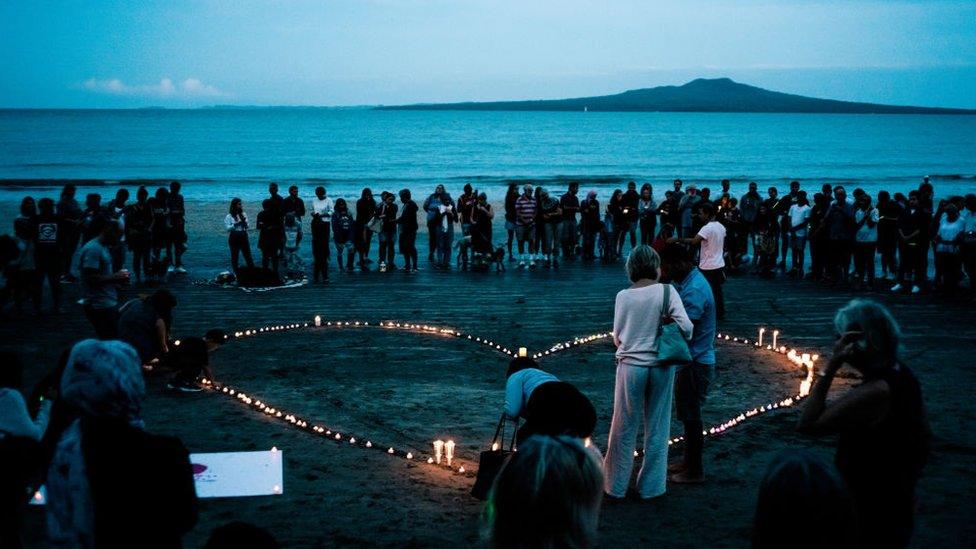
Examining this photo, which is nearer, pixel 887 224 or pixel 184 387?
pixel 184 387

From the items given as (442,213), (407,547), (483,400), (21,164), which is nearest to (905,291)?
(442,213)

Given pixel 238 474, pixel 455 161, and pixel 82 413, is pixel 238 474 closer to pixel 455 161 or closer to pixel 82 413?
pixel 82 413

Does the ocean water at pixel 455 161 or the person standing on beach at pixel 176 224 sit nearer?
the person standing on beach at pixel 176 224

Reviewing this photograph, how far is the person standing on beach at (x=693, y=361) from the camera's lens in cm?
832

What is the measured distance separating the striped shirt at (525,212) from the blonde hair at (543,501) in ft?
60.1

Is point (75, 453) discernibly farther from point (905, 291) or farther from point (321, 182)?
point (321, 182)

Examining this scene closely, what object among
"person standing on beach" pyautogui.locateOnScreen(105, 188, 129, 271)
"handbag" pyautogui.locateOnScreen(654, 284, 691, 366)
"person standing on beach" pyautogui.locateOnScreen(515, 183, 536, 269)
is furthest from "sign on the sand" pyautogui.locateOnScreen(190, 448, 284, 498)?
"person standing on beach" pyautogui.locateOnScreen(515, 183, 536, 269)

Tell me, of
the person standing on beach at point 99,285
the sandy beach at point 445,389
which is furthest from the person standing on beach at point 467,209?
the person standing on beach at point 99,285

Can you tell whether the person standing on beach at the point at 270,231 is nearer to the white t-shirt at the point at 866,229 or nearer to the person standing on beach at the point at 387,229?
the person standing on beach at the point at 387,229

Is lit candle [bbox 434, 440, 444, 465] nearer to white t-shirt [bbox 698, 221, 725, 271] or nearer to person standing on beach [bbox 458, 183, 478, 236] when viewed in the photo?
white t-shirt [bbox 698, 221, 725, 271]

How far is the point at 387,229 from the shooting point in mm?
20953

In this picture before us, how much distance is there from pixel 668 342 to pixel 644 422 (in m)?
0.71

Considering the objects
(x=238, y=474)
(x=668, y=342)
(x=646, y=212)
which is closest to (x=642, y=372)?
(x=668, y=342)

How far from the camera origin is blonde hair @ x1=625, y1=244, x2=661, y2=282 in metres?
7.75
